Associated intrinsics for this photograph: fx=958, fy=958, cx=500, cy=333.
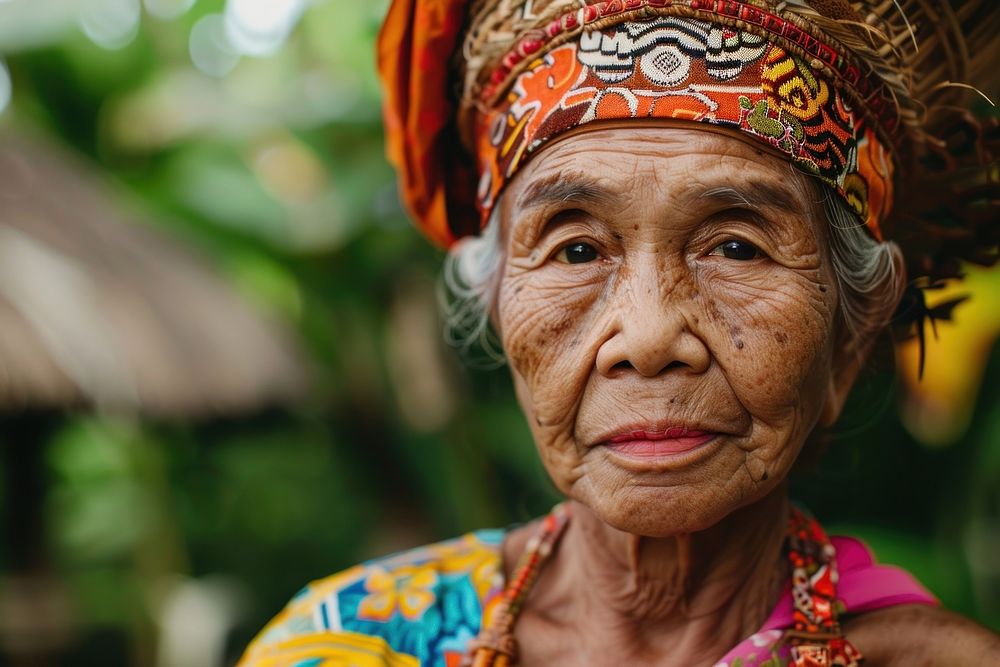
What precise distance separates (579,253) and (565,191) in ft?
0.39

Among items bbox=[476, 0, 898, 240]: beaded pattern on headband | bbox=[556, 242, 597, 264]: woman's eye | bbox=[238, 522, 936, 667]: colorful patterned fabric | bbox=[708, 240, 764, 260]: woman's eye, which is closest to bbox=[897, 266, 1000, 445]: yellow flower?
bbox=[238, 522, 936, 667]: colorful patterned fabric

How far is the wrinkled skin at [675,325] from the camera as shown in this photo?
1642mm

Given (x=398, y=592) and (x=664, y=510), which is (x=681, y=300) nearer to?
(x=664, y=510)

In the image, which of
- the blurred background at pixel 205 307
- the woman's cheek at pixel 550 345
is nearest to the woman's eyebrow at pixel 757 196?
the woman's cheek at pixel 550 345

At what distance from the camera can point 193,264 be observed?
5758 millimetres

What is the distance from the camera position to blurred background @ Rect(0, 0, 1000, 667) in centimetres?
503

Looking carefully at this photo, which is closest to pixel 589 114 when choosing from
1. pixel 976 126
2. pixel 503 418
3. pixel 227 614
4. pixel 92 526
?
pixel 976 126

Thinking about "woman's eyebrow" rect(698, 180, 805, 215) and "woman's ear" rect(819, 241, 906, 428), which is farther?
"woman's ear" rect(819, 241, 906, 428)

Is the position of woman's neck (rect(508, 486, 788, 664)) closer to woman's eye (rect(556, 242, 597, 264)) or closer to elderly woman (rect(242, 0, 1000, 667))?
elderly woman (rect(242, 0, 1000, 667))

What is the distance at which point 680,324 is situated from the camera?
163 centimetres

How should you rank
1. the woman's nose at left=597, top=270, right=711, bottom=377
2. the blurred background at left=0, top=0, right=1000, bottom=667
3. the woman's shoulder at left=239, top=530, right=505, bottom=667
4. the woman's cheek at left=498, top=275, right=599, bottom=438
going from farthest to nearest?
1. the blurred background at left=0, top=0, right=1000, bottom=667
2. the woman's shoulder at left=239, top=530, right=505, bottom=667
3. the woman's cheek at left=498, top=275, right=599, bottom=438
4. the woman's nose at left=597, top=270, right=711, bottom=377

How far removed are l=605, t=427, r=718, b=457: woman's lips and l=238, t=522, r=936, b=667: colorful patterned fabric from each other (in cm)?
43

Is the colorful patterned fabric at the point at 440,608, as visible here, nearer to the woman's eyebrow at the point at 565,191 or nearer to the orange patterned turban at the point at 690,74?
the orange patterned turban at the point at 690,74

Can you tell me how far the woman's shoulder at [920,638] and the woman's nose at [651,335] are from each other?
64 centimetres
